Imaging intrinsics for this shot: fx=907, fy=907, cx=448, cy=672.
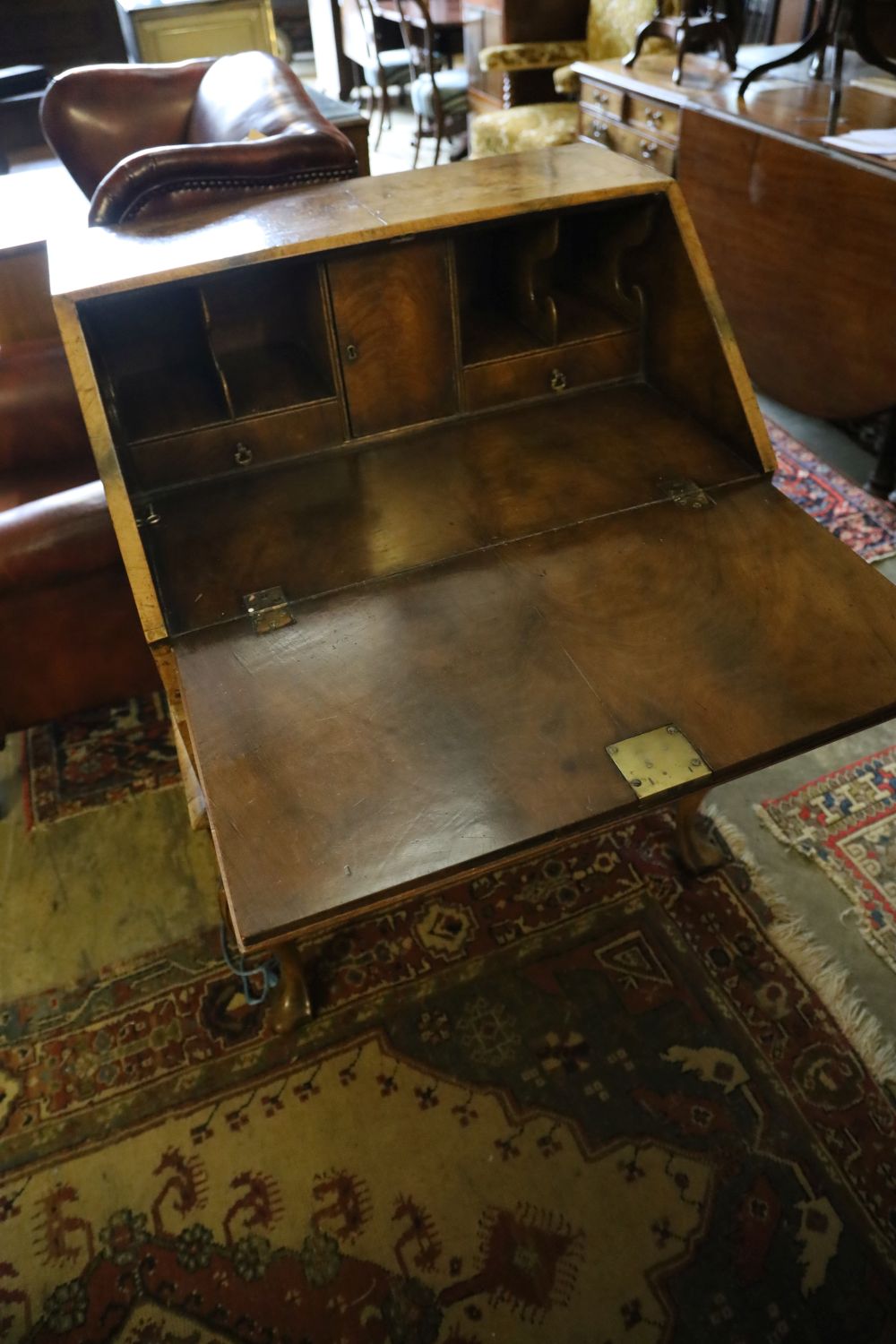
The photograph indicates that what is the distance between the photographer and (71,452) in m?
1.95

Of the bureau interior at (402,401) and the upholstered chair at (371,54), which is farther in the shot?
the upholstered chair at (371,54)

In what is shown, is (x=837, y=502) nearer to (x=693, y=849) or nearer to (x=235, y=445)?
(x=693, y=849)

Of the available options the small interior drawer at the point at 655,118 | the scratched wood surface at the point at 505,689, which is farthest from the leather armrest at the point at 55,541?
the small interior drawer at the point at 655,118

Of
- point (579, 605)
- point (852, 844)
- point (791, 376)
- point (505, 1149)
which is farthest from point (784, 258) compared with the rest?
point (505, 1149)

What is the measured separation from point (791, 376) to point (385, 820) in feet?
6.56

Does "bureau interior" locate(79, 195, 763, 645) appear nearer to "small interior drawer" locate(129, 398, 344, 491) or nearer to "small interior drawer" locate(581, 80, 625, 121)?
"small interior drawer" locate(129, 398, 344, 491)

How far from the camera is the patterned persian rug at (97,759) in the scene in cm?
178

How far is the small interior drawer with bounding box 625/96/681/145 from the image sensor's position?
2.62m

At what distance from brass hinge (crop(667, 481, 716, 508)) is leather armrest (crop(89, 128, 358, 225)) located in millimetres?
806

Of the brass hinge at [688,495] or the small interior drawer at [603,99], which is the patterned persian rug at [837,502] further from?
the small interior drawer at [603,99]

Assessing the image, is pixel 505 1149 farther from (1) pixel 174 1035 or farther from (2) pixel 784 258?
(2) pixel 784 258

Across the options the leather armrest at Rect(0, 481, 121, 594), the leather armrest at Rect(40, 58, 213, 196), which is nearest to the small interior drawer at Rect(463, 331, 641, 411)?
the leather armrest at Rect(0, 481, 121, 594)

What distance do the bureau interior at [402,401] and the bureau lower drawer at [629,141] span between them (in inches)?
57.1

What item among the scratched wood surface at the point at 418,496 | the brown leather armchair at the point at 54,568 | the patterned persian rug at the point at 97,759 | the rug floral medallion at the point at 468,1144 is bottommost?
the rug floral medallion at the point at 468,1144
